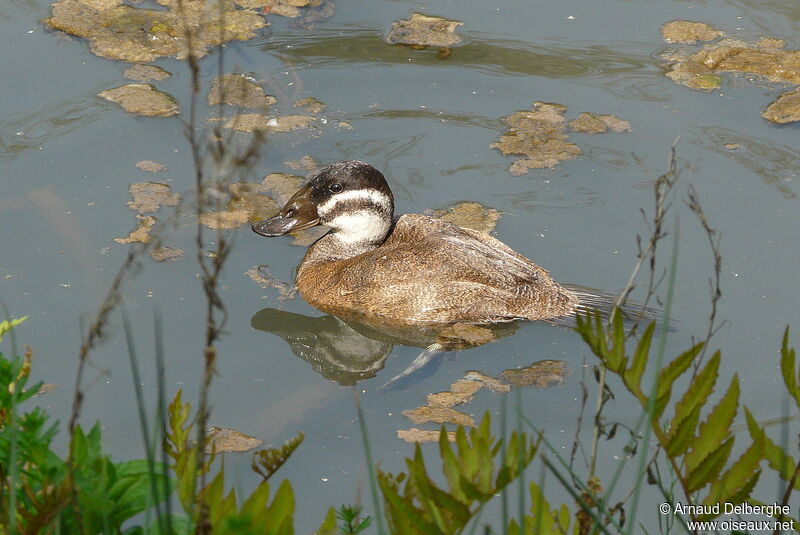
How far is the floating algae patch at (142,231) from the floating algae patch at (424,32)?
119 inches

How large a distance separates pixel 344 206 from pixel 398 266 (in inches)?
24.3

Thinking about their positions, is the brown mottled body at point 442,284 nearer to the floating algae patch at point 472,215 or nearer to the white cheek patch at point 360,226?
the white cheek patch at point 360,226

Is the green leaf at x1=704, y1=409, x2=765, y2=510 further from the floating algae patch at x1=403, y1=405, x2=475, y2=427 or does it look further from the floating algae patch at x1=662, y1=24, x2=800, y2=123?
the floating algae patch at x1=662, y1=24, x2=800, y2=123

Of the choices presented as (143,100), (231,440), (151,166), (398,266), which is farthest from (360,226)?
(143,100)

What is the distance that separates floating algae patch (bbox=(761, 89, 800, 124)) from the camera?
8086 millimetres

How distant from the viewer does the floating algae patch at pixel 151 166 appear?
7309 mm

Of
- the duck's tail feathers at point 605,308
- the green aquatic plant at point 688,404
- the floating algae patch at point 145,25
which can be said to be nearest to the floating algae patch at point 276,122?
the floating algae patch at point 145,25

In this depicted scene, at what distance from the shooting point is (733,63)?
8.68 meters

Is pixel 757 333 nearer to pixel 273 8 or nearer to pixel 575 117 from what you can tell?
pixel 575 117

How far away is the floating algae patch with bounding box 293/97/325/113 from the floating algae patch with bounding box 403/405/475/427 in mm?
3245

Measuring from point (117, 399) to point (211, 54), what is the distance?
12.9 ft

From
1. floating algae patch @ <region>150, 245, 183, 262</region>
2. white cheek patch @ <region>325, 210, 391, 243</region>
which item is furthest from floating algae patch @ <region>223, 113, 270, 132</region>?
floating algae patch @ <region>150, 245, 183, 262</region>

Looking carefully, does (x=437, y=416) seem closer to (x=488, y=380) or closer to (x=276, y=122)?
(x=488, y=380)

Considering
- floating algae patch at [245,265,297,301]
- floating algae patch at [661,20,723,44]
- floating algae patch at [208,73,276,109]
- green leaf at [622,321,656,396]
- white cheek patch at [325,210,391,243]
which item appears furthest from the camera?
floating algae patch at [661,20,723,44]
